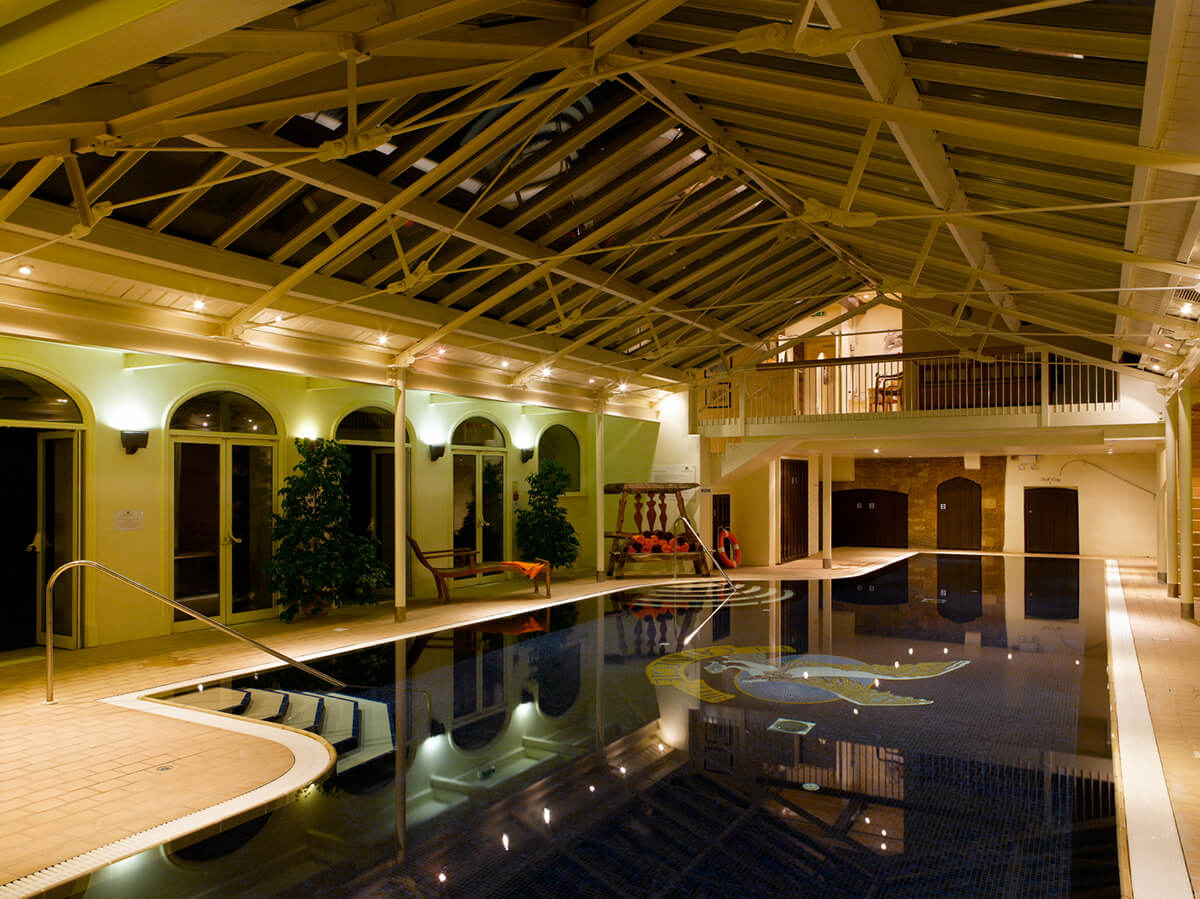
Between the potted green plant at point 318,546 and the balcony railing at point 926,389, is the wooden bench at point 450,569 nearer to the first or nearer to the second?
the potted green plant at point 318,546

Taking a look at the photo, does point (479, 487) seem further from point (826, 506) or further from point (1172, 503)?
point (1172, 503)

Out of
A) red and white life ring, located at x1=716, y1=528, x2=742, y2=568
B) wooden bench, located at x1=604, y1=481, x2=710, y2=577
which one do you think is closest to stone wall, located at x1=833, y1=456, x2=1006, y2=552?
red and white life ring, located at x1=716, y1=528, x2=742, y2=568

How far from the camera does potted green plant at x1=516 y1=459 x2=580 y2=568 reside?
13727 millimetres

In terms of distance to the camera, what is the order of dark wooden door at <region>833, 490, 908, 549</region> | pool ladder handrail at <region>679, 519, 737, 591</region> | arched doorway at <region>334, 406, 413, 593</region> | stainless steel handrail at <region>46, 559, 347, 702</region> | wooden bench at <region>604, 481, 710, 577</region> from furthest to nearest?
dark wooden door at <region>833, 490, 908, 549</region>, wooden bench at <region>604, 481, 710, 577</region>, pool ladder handrail at <region>679, 519, 737, 591</region>, arched doorway at <region>334, 406, 413, 593</region>, stainless steel handrail at <region>46, 559, 347, 702</region>

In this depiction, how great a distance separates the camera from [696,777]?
15.5 feet

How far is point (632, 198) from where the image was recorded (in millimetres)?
9328

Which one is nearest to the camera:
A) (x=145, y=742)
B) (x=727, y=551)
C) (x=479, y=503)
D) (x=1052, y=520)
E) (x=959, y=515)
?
(x=145, y=742)

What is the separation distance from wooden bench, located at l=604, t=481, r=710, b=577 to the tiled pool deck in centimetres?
515

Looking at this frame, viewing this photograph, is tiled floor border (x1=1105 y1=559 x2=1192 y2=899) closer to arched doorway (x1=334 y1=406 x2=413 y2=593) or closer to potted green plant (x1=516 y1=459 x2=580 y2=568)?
potted green plant (x1=516 y1=459 x2=580 y2=568)

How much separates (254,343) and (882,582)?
11.0m

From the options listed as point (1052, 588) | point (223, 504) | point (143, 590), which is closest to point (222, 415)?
point (223, 504)

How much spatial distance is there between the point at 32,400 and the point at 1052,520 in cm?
2058

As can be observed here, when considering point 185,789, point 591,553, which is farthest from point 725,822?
point 591,553

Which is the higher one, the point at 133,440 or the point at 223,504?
the point at 133,440
